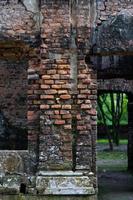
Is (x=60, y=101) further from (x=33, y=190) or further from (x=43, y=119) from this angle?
(x=33, y=190)

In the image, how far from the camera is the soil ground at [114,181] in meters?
8.59

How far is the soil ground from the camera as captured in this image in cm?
859

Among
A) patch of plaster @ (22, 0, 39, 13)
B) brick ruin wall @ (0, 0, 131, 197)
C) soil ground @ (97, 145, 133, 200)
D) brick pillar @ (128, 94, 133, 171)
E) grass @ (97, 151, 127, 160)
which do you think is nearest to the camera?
brick ruin wall @ (0, 0, 131, 197)

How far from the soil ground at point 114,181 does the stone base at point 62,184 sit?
6.85ft

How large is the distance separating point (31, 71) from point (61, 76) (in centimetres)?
44

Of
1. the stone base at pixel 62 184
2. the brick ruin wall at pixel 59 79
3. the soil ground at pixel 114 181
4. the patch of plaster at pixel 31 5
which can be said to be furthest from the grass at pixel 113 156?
the patch of plaster at pixel 31 5

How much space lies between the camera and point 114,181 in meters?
10.6

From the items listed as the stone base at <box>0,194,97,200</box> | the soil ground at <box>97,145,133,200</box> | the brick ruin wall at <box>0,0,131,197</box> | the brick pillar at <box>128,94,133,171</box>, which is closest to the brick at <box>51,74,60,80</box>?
the brick ruin wall at <box>0,0,131,197</box>

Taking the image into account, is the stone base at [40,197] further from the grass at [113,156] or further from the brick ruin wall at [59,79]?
the grass at [113,156]

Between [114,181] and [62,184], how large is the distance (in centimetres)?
458

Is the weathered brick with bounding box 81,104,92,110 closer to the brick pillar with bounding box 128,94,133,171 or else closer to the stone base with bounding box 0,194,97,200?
the stone base with bounding box 0,194,97,200

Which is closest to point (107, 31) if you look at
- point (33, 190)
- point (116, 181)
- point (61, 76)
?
point (61, 76)

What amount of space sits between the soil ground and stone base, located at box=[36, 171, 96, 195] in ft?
6.85

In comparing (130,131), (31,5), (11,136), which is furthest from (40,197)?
(130,131)
